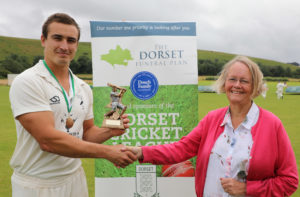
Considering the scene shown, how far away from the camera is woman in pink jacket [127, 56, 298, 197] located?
90.3 inches

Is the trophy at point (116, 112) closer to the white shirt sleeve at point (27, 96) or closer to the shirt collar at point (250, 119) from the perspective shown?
the white shirt sleeve at point (27, 96)

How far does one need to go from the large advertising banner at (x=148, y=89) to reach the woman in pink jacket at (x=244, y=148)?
3.19 ft

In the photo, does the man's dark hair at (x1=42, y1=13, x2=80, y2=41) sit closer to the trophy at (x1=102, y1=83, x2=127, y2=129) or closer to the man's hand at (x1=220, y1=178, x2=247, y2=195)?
the trophy at (x1=102, y1=83, x2=127, y2=129)

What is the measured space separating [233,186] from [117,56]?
1.87 metres

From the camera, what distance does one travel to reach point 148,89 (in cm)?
350

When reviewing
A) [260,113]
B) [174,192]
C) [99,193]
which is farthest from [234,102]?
[99,193]

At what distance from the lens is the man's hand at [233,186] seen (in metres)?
2.31

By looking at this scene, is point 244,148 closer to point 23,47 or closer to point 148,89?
point 148,89

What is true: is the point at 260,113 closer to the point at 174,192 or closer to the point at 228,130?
the point at 228,130

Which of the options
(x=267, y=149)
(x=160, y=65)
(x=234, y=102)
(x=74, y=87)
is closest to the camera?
(x=267, y=149)

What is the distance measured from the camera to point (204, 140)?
2.61m

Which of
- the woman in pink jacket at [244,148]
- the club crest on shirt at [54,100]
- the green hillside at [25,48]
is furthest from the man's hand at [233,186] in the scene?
the green hillside at [25,48]

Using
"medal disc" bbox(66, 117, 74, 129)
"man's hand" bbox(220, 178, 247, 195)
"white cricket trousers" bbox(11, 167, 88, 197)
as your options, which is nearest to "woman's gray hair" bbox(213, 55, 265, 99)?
"man's hand" bbox(220, 178, 247, 195)

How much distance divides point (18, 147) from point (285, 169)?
208cm
